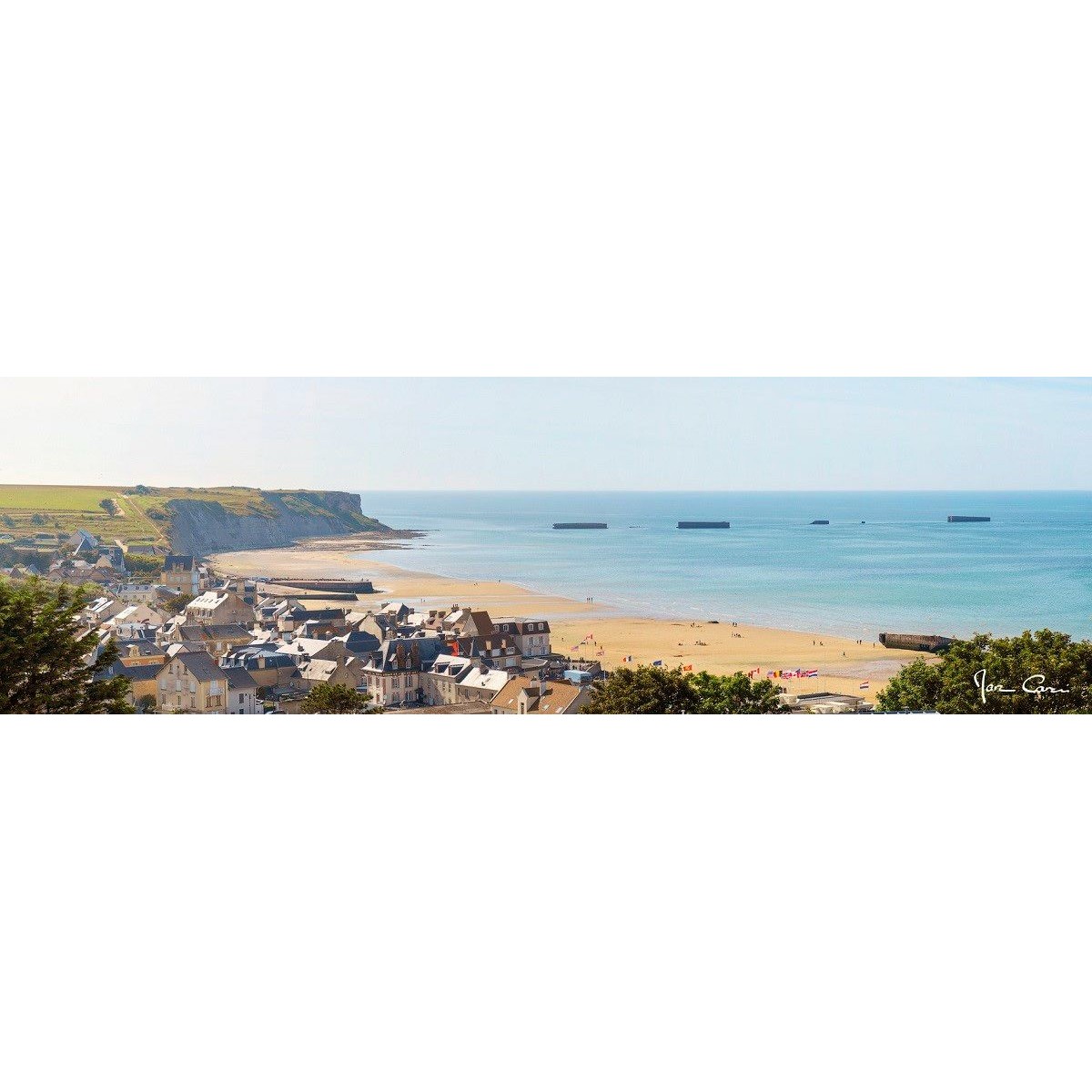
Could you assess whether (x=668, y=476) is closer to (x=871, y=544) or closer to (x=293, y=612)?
(x=871, y=544)

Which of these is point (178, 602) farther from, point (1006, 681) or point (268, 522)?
point (1006, 681)

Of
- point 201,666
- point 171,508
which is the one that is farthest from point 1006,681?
point 171,508

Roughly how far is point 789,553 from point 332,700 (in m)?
3.56

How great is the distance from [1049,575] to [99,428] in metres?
7.08

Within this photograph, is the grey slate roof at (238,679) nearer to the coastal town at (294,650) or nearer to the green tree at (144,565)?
the coastal town at (294,650)

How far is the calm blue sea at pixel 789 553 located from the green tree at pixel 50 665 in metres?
2.14

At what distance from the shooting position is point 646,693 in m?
7.40

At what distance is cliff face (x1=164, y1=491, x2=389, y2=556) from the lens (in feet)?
26.3

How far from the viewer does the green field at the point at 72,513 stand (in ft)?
25.4

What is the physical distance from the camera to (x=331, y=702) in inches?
291
